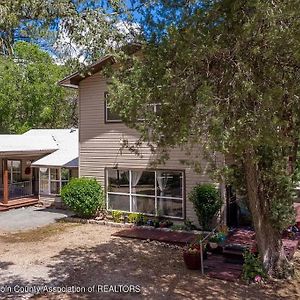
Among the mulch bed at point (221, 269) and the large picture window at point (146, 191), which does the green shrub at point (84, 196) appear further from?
the mulch bed at point (221, 269)

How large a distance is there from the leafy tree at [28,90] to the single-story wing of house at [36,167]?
29.8ft

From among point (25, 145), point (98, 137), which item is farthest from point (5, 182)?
point (98, 137)

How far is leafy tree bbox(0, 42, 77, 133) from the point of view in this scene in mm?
30828

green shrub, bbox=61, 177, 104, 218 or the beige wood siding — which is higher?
the beige wood siding

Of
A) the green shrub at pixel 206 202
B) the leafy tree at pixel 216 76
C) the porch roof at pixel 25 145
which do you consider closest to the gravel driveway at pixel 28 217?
the porch roof at pixel 25 145

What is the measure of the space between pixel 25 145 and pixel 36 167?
154 cm

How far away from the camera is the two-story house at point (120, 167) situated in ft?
47.3

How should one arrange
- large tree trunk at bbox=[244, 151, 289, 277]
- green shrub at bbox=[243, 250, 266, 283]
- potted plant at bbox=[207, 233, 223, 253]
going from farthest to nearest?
potted plant at bbox=[207, 233, 223, 253] → large tree trunk at bbox=[244, 151, 289, 277] → green shrub at bbox=[243, 250, 266, 283]

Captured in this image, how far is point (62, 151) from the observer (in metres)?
21.1

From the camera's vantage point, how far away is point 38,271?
990 cm

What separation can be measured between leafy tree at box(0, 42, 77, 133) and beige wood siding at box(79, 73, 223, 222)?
14873 millimetres

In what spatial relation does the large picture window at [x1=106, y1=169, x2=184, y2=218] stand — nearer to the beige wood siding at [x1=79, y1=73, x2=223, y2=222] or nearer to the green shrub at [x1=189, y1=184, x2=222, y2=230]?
the beige wood siding at [x1=79, y1=73, x2=223, y2=222]

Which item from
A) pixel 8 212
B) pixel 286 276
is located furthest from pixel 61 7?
pixel 8 212

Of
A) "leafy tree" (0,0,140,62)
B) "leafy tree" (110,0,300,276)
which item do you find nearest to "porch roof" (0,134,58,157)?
"leafy tree" (0,0,140,62)
